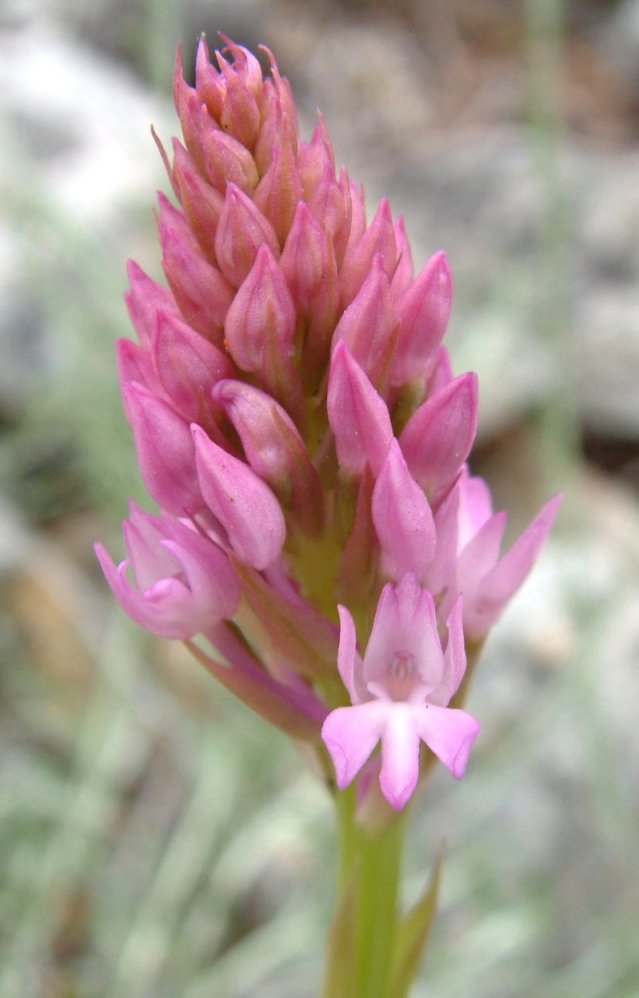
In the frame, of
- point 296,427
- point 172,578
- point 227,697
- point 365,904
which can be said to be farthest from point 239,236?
point 227,697

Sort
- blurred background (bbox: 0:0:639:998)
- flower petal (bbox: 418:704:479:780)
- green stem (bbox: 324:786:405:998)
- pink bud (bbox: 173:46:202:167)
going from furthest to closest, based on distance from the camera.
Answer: blurred background (bbox: 0:0:639:998) < green stem (bbox: 324:786:405:998) < pink bud (bbox: 173:46:202:167) < flower petal (bbox: 418:704:479:780)

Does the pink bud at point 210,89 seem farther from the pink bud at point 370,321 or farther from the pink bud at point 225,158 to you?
the pink bud at point 370,321

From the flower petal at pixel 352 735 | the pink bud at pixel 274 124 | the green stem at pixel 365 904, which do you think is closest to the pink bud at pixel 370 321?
the pink bud at pixel 274 124

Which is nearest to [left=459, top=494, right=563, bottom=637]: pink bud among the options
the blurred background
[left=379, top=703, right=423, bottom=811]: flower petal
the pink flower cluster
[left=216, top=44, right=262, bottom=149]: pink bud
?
the pink flower cluster

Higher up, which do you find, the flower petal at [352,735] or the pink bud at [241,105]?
the pink bud at [241,105]

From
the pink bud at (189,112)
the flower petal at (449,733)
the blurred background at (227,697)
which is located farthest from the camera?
the blurred background at (227,697)

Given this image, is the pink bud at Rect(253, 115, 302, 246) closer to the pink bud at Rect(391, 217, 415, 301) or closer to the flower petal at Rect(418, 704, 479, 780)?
the pink bud at Rect(391, 217, 415, 301)

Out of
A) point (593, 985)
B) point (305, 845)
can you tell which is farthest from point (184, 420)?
point (305, 845)

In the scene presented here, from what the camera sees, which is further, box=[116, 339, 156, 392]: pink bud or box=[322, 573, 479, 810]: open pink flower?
box=[116, 339, 156, 392]: pink bud
